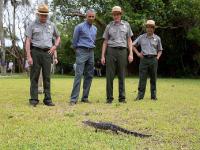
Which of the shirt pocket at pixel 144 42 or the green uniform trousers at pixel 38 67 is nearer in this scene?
the green uniform trousers at pixel 38 67

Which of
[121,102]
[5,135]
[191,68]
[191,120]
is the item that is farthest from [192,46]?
[5,135]

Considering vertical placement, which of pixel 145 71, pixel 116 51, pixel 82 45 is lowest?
pixel 145 71

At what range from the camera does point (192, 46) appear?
36719mm

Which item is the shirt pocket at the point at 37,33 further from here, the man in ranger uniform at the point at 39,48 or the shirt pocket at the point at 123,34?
the shirt pocket at the point at 123,34

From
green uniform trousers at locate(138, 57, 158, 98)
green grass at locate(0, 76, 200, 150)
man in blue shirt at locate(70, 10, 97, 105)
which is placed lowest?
green grass at locate(0, 76, 200, 150)

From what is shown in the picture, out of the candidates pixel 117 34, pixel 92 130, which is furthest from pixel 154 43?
pixel 92 130

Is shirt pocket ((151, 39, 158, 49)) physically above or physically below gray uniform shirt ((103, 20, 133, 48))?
below

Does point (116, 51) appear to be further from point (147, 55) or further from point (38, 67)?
point (38, 67)

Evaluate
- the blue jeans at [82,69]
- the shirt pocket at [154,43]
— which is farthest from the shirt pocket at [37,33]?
the shirt pocket at [154,43]

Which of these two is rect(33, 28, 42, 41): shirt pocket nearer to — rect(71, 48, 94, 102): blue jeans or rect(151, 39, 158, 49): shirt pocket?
rect(71, 48, 94, 102): blue jeans

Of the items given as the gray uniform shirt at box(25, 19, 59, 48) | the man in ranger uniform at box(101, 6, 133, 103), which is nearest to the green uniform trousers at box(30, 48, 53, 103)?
the gray uniform shirt at box(25, 19, 59, 48)

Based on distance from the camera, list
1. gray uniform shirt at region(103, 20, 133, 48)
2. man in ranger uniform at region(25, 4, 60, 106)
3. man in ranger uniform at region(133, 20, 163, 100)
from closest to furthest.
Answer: man in ranger uniform at region(25, 4, 60, 106) < gray uniform shirt at region(103, 20, 133, 48) < man in ranger uniform at region(133, 20, 163, 100)

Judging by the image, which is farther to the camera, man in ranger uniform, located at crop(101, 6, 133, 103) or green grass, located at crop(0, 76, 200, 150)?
man in ranger uniform, located at crop(101, 6, 133, 103)

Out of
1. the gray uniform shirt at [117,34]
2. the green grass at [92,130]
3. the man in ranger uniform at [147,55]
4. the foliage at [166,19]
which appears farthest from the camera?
the foliage at [166,19]
